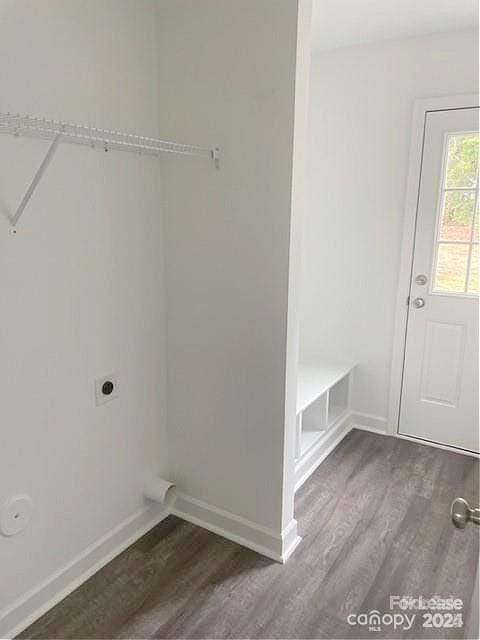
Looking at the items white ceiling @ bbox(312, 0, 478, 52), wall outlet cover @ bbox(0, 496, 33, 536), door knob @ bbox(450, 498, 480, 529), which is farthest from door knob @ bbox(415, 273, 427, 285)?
wall outlet cover @ bbox(0, 496, 33, 536)

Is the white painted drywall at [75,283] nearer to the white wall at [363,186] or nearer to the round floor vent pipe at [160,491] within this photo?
the round floor vent pipe at [160,491]

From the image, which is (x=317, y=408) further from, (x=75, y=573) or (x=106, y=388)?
(x=75, y=573)

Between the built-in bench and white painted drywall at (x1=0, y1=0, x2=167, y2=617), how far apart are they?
3.03 ft

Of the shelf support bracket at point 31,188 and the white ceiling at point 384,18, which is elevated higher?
the white ceiling at point 384,18

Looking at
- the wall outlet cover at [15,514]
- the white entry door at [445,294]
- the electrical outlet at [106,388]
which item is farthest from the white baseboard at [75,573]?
the white entry door at [445,294]

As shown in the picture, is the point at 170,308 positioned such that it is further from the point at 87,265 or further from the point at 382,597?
the point at 382,597

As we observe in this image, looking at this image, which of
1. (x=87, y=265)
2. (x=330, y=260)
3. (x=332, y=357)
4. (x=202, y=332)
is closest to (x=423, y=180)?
(x=330, y=260)

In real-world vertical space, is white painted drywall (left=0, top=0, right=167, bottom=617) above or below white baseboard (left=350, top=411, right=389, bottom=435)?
above

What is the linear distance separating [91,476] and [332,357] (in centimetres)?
193

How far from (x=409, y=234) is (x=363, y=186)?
430 millimetres

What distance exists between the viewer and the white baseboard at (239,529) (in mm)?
2098

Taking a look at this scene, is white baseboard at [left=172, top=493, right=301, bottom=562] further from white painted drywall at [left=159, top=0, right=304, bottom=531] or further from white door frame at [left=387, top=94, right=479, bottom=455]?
white door frame at [left=387, top=94, right=479, bottom=455]

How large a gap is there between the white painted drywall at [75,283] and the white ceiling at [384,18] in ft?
3.33

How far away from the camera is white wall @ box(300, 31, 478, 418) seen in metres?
2.76
